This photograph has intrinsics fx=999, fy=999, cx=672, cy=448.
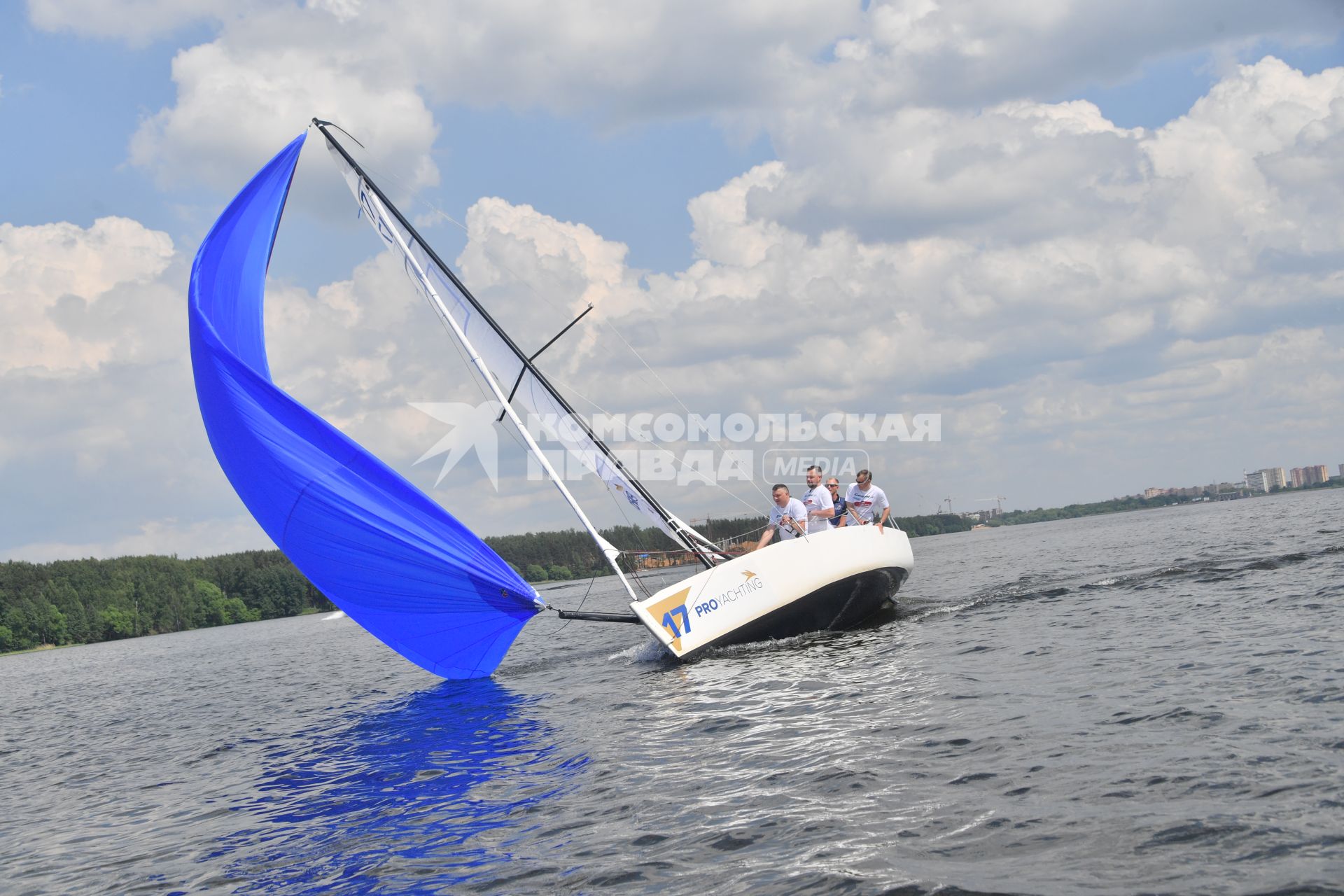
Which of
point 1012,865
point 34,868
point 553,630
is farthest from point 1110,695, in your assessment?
point 553,630

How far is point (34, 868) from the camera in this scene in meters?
7.03

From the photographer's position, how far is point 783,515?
13.0 metres

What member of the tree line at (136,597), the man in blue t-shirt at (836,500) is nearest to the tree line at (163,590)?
the tree line at (136,597)

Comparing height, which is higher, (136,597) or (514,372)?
(514,372)

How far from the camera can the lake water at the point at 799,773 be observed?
182 inches

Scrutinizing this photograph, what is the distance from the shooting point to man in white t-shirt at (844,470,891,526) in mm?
15000

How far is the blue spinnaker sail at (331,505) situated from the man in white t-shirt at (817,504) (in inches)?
156

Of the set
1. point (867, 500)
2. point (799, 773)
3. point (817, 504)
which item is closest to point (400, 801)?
point (799, 773)

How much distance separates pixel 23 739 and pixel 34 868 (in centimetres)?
1089

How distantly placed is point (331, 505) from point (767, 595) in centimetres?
524

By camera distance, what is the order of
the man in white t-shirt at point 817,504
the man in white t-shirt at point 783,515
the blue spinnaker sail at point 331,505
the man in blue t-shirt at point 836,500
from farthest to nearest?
the man in blue t-shirt at point 836,500 < the man in white t-shirt at point 817,504 < the man in white t-shirt at point 783,515 < the blue spinnaker sail at point 331,505

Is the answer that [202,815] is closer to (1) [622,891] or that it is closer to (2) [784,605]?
(1) [622,891]

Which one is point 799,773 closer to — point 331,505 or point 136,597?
point 331,505

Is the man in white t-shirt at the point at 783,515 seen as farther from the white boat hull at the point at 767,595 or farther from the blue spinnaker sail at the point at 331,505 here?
the blue spinnaker sail at the point at 331,505
